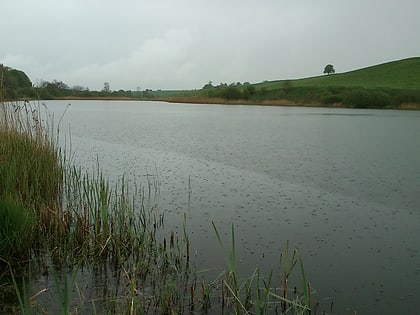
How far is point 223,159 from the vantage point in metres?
13.1

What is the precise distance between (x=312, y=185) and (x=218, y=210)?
10.3 ft

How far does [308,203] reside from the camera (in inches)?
310

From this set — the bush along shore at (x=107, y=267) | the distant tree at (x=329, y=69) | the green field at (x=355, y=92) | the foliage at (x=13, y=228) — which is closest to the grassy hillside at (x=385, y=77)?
the green field at (x=355, y=92)

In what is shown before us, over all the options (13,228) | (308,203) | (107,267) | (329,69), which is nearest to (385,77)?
(329,69)

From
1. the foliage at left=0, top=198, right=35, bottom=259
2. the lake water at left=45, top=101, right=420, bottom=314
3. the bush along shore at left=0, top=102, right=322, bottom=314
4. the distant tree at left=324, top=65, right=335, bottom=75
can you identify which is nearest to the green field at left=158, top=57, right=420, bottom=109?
the distant tree at left=324, top=65, right=335, bottom=75

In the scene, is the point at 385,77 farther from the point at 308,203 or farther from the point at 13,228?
the point at 13,228

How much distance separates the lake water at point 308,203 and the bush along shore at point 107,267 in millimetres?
364

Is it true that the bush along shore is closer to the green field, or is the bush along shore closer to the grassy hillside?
the green field

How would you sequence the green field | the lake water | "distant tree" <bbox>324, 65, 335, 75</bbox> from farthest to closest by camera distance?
"distant tree" <bbox>324, 65, 335, 75</bbox>, the green field, the lake water

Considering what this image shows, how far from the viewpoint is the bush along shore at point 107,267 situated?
3.82m

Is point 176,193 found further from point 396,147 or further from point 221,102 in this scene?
point 221,102

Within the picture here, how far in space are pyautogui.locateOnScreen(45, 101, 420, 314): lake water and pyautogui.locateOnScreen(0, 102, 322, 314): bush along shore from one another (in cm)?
36

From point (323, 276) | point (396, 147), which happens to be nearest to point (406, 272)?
point (323, 276)

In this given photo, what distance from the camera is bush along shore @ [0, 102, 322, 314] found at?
12.5 feet
